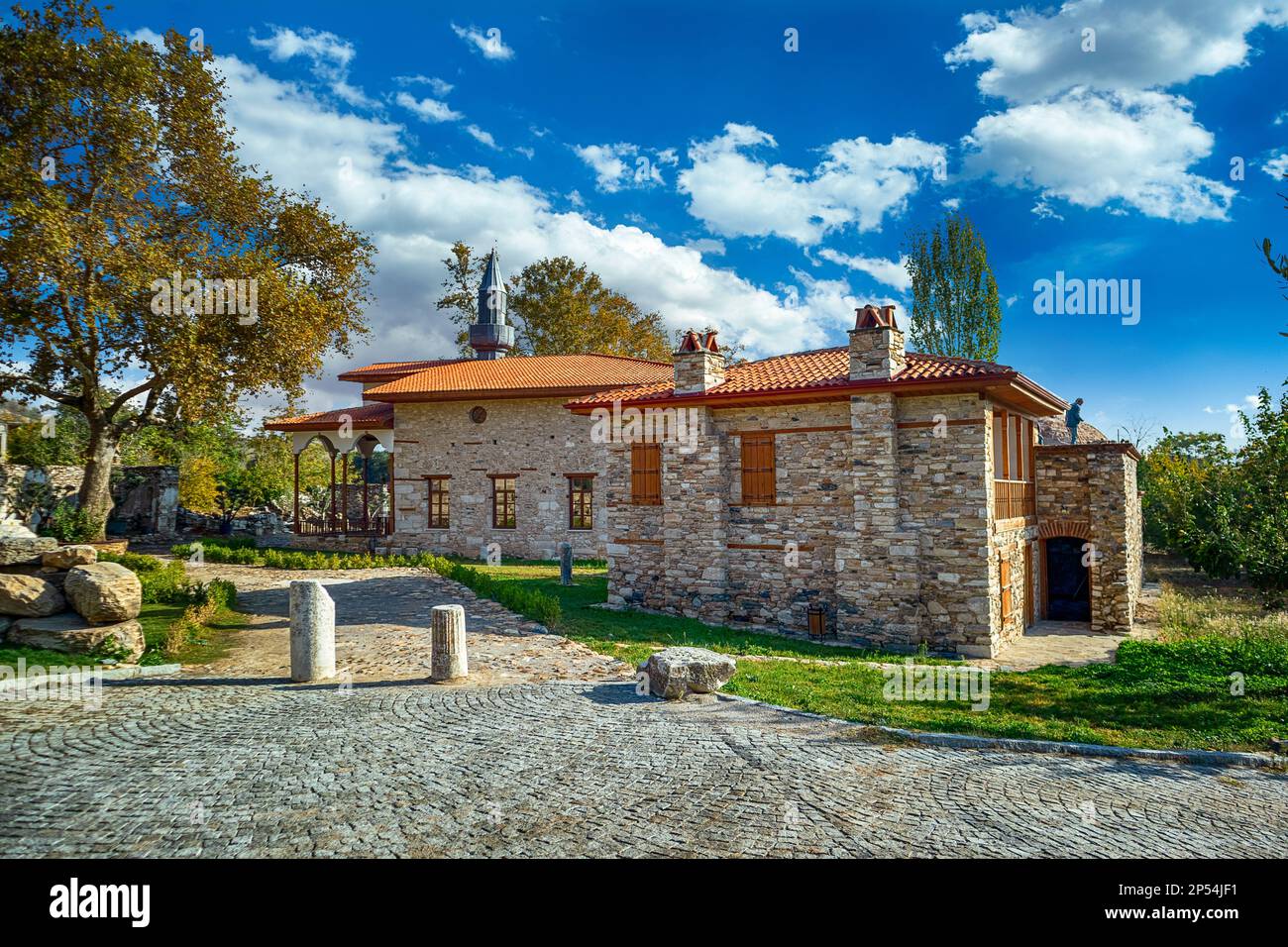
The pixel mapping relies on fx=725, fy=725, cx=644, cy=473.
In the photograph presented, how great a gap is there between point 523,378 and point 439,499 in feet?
16.8

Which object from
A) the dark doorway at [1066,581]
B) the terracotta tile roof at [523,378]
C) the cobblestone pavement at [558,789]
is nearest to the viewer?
the cobblestone pavement at [558,789]

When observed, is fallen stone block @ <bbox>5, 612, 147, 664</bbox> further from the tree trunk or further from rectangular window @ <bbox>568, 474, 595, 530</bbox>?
rectangular window @ <bbox>568, 474, 595, 530</bbox>

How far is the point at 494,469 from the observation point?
24672 millimetres

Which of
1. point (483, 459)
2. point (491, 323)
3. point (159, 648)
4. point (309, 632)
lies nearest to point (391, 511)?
point (483, 459)

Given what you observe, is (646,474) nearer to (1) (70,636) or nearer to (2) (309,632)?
(2) (309,632)

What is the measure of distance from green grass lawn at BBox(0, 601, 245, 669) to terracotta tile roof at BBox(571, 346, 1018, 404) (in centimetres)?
850

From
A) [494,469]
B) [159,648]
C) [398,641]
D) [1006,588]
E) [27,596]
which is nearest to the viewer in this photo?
[27,596]

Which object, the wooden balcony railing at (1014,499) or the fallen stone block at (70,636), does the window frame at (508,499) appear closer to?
the fallen stone block at (70,636)

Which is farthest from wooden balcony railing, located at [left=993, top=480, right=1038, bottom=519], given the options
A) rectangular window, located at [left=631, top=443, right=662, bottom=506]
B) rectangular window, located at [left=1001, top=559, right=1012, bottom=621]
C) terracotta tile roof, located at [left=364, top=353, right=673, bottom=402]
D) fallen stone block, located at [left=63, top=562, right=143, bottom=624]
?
fallen stone block, located at [left=63, top=562, right=143, bottom=624]

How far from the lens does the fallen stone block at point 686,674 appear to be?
28.1 feet

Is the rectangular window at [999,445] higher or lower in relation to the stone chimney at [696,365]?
→ lower

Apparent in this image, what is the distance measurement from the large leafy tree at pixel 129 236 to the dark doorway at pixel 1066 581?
19.3 m

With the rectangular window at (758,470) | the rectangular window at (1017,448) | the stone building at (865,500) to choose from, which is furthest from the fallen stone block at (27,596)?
the rectangular window at (1017,448)

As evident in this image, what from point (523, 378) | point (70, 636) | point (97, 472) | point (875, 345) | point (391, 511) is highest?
point (523, 378)
